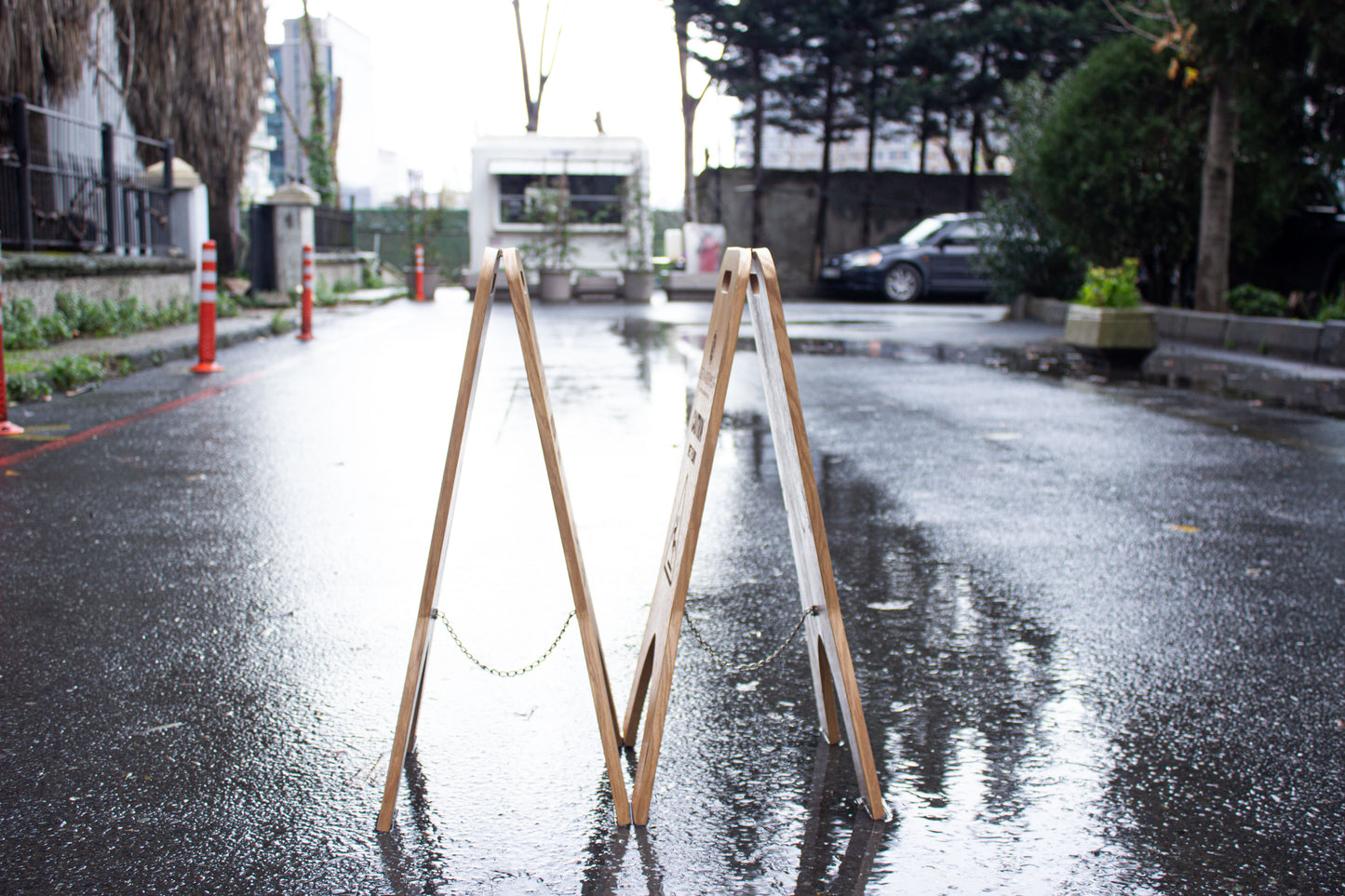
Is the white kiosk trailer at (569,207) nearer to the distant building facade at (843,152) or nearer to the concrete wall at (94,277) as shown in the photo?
the distant building facade at (843,152)

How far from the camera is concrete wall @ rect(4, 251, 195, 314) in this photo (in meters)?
12.6

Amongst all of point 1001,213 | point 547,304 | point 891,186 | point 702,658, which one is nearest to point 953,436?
point 702,658

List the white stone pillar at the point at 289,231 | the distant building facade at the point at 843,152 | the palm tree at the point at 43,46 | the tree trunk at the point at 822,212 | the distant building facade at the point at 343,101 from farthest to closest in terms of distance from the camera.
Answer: the distant building facade at the point at 343,101 → the distant building facade at the point at 843,152 → the tree trunk at the point at 822,212 → the white stone pillar at the point at 289,231 → the palm tree at the point at 43,46

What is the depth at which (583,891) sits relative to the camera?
2.39 meters

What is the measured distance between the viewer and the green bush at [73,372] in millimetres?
10016

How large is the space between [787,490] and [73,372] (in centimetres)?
890

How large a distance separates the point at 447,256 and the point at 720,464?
37.4m

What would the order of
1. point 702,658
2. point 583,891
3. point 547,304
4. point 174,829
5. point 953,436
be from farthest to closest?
point 547,304
point 953,436
point 702,658
point 174,829
point 583,891

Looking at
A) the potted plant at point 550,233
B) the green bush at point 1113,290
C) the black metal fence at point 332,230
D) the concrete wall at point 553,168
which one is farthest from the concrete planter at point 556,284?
the green bush at point 1113,290

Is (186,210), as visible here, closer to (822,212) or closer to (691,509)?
(691,509)

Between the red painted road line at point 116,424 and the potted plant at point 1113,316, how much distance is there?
8164 millimetres

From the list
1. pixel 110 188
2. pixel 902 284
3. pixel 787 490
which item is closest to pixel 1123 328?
pixel 787 490

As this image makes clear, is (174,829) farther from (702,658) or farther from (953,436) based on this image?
(953,436)

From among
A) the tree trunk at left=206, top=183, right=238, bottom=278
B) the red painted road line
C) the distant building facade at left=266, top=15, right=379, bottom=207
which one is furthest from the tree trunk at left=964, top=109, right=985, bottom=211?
the distant building facade at left=266, top=15, right=379, bottom=207
